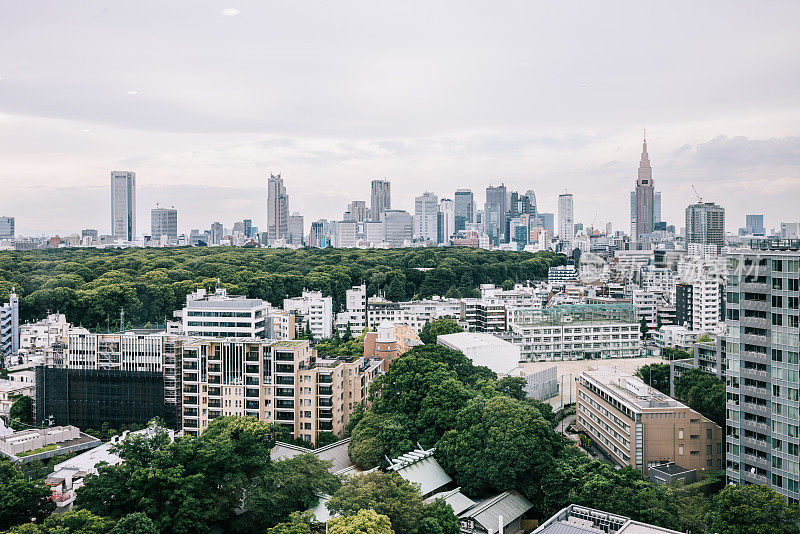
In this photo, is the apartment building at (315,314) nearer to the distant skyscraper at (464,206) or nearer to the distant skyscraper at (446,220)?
the distant skyscraper at (446,220)

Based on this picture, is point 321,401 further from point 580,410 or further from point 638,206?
point 638,206

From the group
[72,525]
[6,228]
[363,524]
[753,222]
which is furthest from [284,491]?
[6,228]

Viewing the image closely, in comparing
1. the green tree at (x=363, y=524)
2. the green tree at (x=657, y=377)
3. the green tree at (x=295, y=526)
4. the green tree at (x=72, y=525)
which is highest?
the green tree at (x=657, y=377)

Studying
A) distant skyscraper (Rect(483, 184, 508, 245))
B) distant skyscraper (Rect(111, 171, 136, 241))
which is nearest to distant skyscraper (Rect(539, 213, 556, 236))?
distant skyscraper (Rect(483, 184, 508, 245))

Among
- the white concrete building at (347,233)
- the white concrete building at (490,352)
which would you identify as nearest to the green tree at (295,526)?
the white concrete building at (490,352)

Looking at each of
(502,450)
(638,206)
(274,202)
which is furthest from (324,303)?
(274,202)

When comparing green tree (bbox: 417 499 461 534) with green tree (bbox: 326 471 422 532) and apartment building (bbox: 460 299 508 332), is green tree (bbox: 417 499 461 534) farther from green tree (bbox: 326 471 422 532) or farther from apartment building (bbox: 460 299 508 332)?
apartment building (bbox: 460 299 508 332)

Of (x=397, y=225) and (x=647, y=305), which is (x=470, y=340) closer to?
(x=647, y=305)
